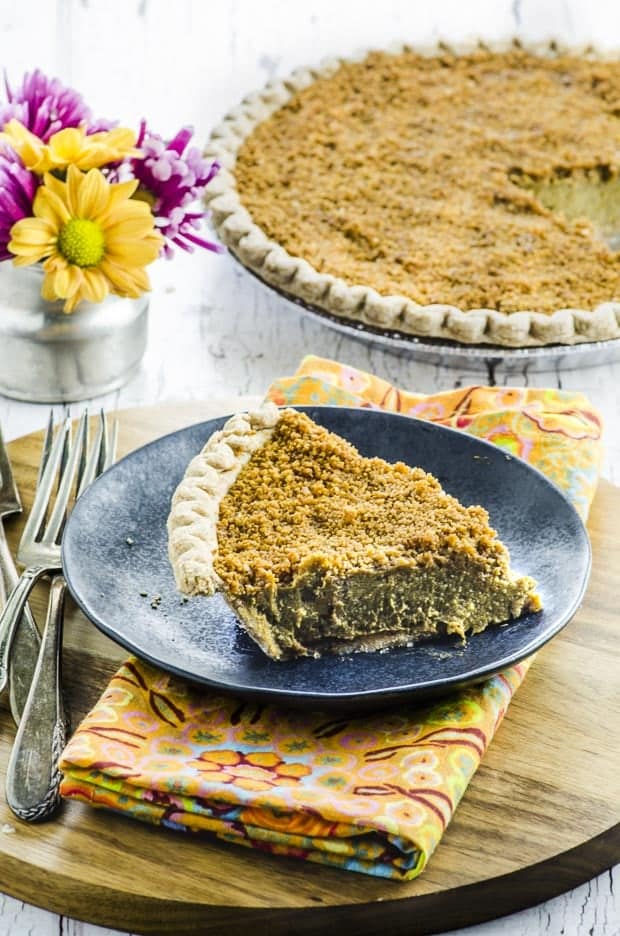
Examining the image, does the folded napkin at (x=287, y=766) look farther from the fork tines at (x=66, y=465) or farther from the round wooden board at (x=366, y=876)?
the fork tines at (x=66, y=465)

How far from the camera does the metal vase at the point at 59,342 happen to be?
10.3 feet

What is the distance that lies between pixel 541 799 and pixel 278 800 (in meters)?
0.43

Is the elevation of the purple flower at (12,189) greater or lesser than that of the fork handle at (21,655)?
greater

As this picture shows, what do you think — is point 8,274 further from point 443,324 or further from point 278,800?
point 278,800

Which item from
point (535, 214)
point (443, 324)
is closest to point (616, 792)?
point (443, 324)

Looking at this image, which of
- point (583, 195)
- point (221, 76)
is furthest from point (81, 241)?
point (221, 76)

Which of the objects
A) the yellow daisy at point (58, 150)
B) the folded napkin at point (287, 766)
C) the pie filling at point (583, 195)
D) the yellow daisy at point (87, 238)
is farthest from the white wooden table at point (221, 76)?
the folded napkin at point (287, 766)

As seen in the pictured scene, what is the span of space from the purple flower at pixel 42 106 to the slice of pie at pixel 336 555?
109cm

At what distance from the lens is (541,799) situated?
6.54 ft

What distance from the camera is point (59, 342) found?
125 inches

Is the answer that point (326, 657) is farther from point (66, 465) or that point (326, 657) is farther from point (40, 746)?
point (66, 465)

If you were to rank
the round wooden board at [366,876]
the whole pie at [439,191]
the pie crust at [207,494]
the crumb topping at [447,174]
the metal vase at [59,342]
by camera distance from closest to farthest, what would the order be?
the round wooden board at [366,876], the pie crust at [207,494], the metal vase at [59,342], the whole pie at [439,191], the crumb topping at [447,174]

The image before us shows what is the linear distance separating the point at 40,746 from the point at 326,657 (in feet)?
1.64

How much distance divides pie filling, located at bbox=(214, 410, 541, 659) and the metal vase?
101 cm
